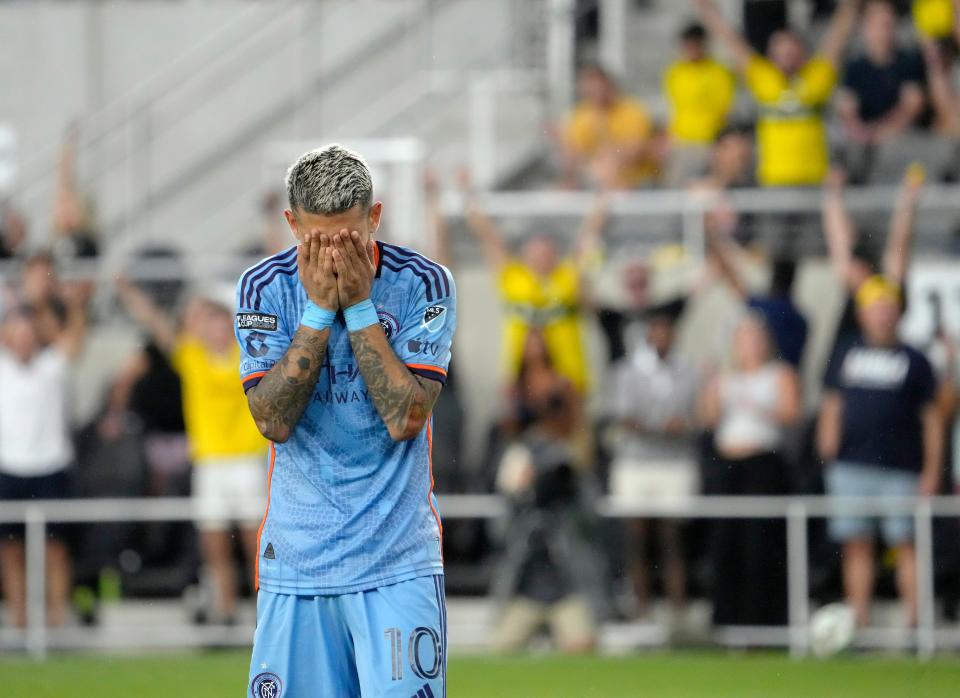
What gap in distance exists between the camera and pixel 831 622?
11.4 metres

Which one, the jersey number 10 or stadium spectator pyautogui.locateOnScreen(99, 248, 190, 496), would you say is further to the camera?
stadium spectator pyautogui.locateOnScreen(99, 248, 190, 496)

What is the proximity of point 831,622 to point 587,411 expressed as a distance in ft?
8.84

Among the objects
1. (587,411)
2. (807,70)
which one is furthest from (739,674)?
(807,70)

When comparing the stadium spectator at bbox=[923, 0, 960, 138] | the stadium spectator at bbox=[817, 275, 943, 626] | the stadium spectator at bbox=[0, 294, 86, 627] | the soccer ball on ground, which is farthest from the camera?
the stadium spectator at bbox=[923, 0, 960, 138]

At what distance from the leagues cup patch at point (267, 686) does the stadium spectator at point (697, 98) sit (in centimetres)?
1032

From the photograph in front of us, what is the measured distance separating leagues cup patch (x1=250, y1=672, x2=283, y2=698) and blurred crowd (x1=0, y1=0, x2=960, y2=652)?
6.76m

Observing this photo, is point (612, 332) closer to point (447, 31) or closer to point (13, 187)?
point (447, 31)

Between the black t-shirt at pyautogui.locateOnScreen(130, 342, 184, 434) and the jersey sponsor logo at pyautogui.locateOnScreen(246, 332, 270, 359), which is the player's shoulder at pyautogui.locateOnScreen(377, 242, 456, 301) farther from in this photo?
the black t-shirt at pyautogui.locateOnScreen(130, 342, 184, 434)

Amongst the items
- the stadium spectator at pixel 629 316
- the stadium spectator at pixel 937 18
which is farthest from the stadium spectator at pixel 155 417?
the stadium spectator at pixel 937 18

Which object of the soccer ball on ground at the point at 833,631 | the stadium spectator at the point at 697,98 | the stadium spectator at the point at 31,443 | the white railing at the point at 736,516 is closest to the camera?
the soccer ball on ground at the point at 833,631

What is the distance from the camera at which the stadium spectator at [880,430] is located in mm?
11750

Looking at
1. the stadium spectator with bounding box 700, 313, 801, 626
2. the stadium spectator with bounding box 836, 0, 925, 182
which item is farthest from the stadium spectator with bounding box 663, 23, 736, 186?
the stadium spectator with bounding box 700, 313, 801, 626

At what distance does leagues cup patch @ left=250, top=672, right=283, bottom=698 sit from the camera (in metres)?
4.85

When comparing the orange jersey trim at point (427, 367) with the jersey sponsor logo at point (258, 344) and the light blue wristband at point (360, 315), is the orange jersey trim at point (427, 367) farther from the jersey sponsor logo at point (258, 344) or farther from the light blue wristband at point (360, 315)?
the jersey sponsor logo at point (258, 344)
